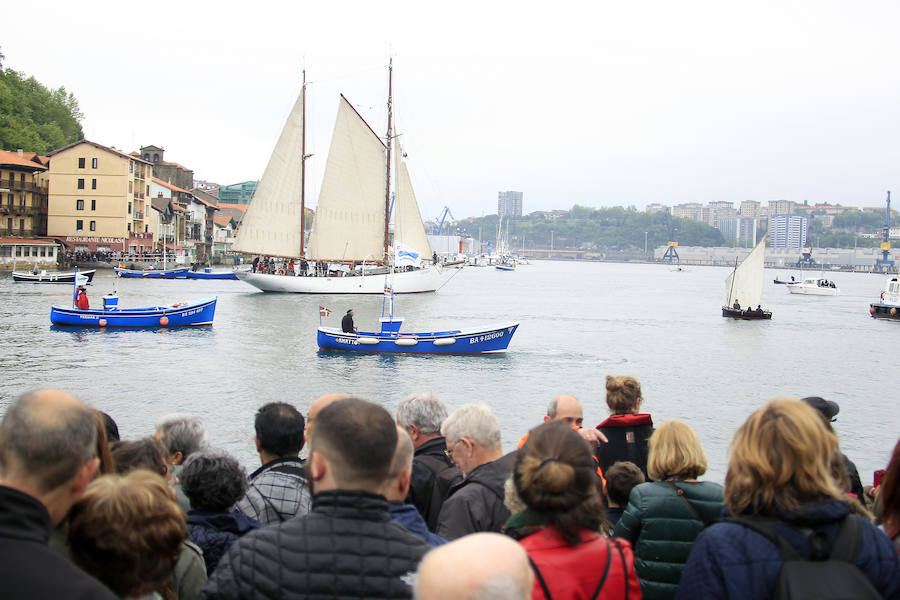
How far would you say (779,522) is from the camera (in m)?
2.63

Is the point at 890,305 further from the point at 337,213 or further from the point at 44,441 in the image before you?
the point at 44,441

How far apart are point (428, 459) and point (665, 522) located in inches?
62.4

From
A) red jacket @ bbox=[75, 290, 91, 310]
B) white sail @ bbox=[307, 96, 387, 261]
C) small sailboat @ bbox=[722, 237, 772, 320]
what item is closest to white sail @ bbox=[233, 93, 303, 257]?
white sail @ bbox=[307, 96, 387, 261]

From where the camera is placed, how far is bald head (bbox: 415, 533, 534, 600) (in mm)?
1913

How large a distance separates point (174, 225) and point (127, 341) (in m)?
74.4

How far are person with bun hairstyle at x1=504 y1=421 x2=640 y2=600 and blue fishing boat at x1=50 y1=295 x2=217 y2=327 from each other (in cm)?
3342

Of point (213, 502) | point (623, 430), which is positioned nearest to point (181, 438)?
point (213, 502)

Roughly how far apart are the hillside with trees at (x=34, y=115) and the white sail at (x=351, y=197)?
142 feet

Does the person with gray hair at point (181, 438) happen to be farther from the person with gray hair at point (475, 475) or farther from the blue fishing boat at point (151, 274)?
the blue fishing boat at point (151, 274)

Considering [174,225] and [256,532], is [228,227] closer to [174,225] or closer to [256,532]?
[174,225]

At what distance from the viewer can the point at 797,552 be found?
8.39 ft

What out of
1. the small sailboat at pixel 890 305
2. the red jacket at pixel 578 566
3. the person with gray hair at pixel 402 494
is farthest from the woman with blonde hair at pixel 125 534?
the small sailboat at pixel 890 305

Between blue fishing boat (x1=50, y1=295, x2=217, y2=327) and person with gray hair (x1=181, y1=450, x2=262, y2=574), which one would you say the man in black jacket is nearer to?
person with gray hair (x1=181, y1=450, x2=262, y2=574)

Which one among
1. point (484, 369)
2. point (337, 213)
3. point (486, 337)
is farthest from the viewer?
point (337, 213)
